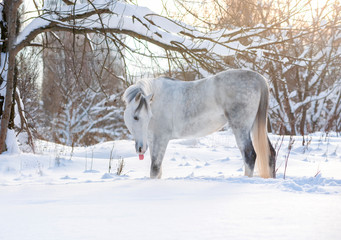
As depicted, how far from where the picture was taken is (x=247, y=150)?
4.85 meters

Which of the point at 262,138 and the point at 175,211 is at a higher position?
the point at 262,138

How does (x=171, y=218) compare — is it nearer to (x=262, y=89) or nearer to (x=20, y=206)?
(x=20, y=206)

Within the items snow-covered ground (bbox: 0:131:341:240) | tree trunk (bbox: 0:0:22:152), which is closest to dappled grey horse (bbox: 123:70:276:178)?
snow-covered ground (bbox: 0:131:341:240)

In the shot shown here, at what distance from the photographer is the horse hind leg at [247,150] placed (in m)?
4.82

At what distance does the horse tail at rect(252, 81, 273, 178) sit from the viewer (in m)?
5.00

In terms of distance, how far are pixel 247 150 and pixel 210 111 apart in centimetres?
67

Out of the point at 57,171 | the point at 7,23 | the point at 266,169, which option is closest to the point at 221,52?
the point at 266,169

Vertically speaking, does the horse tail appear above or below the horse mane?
below

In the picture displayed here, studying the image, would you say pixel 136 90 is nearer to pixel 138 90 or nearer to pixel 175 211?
pixel 138 90

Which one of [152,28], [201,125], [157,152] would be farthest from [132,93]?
[152,28]

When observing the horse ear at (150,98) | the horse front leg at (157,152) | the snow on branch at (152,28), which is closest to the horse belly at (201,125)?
the horse front leg at (157,152)

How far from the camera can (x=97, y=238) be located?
5.64 feet

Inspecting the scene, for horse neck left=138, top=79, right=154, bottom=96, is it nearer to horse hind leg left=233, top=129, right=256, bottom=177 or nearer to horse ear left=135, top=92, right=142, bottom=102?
horse ear left=135, top=92, right=142, bottom=102

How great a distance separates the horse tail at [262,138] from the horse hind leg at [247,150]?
8.2 inches
